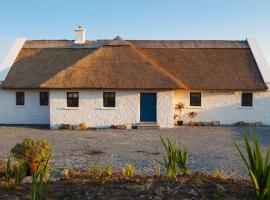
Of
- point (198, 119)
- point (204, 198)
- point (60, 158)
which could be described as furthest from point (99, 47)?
point (204, 198)

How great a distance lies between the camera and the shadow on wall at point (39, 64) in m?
23.8

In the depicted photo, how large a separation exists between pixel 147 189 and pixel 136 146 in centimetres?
1017

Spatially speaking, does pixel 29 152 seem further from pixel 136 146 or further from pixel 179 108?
pixel 179 108

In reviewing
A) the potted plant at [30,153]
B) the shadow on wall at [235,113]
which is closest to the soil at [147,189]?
the potted plant at [30,153]

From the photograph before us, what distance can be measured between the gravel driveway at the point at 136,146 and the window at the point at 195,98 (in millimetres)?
2326

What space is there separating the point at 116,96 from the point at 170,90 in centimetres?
362

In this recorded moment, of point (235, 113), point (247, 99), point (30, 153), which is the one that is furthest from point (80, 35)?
point (30, 153)

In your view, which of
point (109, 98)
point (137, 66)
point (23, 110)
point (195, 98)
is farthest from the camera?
point (23, 110)

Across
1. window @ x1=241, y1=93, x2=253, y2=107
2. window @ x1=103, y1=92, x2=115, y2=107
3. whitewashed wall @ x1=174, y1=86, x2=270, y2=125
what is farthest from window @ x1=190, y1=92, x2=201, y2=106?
window @ x1=103, y1=92, x2=115, y2=107

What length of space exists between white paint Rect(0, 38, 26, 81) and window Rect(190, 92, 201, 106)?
13685 millimetres

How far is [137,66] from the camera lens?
2289 centimetres

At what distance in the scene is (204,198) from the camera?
17.0 feet

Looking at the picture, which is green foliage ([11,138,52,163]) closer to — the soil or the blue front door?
the soil

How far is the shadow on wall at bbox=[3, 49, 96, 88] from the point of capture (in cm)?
2384
